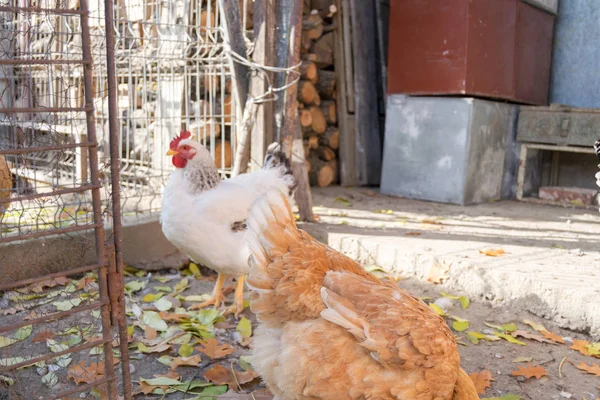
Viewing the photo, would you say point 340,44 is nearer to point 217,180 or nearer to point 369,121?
point 369,121

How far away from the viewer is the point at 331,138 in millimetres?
6777

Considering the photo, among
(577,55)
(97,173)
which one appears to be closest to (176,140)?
(97,173)

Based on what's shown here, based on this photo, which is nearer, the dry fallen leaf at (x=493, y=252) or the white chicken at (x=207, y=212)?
the white chicken at (x=207, y=212)

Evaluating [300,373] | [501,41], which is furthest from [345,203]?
Result: [300,373]

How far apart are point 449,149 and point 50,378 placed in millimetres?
4667

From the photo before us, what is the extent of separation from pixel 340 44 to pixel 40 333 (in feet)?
16.4

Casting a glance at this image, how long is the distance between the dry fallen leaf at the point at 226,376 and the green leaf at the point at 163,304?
2.73 ft

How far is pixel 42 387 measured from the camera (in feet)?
8.21

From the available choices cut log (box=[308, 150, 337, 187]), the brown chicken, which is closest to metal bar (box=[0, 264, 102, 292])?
the brown chicken

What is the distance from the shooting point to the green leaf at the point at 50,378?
8.12 feet

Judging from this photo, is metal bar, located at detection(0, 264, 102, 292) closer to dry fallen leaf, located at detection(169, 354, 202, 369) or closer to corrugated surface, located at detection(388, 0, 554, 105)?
dry fallen leaf, located at detection(169, 354, 202, 369)

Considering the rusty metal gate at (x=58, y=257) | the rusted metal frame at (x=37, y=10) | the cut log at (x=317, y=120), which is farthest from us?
the cut log at (x=317, y=120)

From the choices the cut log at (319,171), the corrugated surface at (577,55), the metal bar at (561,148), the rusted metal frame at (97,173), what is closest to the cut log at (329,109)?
the cut log at (319,171)

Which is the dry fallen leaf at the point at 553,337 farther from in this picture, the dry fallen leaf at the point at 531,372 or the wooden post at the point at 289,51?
the wooden post at the point at 289,51
